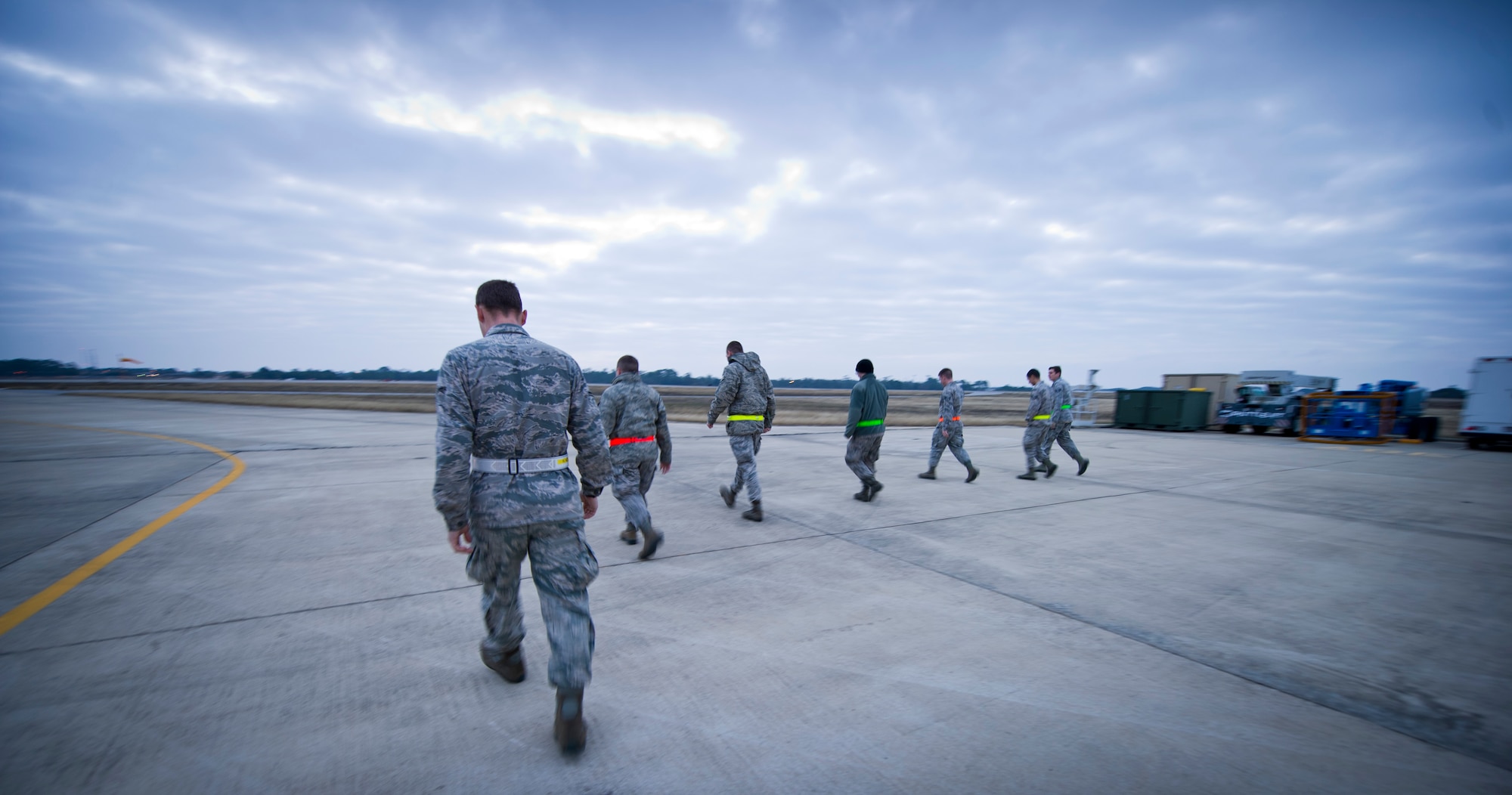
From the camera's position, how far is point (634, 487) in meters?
5.15

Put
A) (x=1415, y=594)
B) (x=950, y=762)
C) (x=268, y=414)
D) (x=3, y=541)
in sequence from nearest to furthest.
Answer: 1. (x=950, y=762)
2. (x=1415, y=594)
3. (x=3, y=541)
4. (x=268, y=414)

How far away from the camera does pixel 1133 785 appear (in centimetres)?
224

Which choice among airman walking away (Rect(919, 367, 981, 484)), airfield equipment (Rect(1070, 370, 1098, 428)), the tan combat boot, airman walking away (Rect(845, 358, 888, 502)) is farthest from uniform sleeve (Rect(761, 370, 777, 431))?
airfield equipment (Rect(1070, 370, 1098, 428))

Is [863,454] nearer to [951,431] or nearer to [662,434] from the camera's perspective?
[951,431]

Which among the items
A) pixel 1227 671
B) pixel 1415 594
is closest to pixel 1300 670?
pixel 1227 671

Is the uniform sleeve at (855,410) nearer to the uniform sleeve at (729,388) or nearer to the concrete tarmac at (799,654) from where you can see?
the concrete tarmac at (799,654)

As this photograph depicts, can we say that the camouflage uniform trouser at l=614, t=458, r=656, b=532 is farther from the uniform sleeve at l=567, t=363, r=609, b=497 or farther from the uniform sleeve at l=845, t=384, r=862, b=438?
the uniform sleeve at l=845, t=384, r=862, b=438

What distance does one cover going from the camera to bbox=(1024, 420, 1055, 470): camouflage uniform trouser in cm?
911

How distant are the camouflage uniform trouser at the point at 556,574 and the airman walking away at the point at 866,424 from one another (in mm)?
4699

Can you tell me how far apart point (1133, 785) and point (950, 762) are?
0.67 m

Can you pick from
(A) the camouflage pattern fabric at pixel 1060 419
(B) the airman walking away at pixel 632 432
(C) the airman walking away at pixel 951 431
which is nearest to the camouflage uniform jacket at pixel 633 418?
(B) the airman walking away at pixel 632 432

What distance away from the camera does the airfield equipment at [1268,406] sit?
788 inches

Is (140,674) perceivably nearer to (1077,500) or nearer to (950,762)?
(950,762)

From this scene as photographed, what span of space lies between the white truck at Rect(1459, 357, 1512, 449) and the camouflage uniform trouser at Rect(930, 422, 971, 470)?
59.5 feet
